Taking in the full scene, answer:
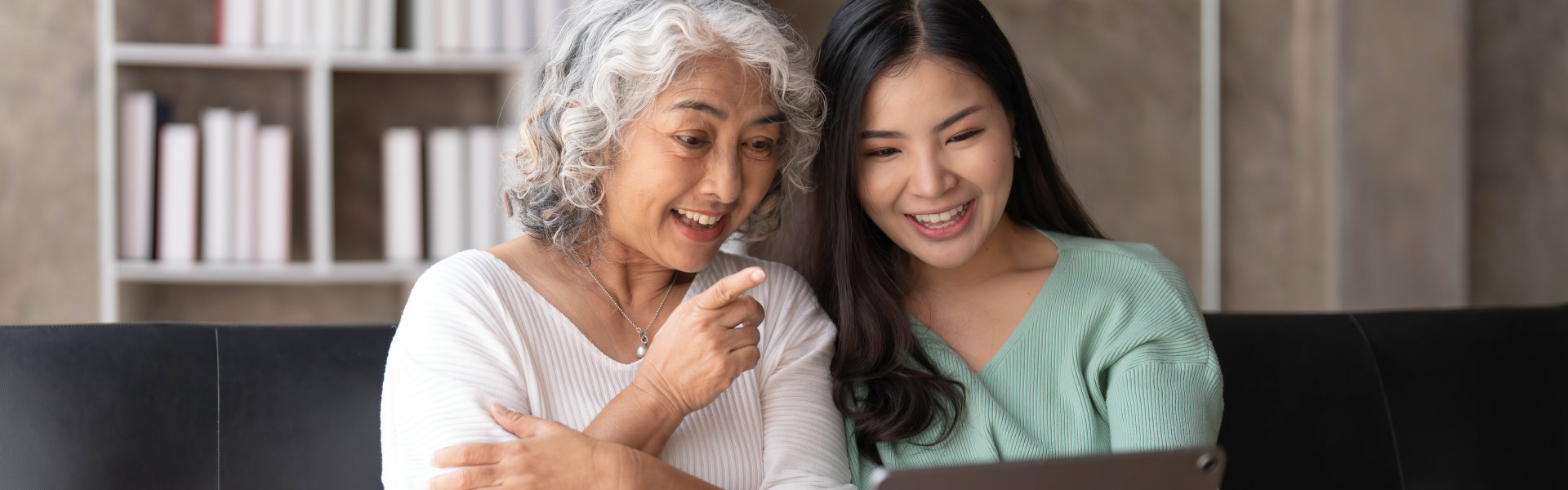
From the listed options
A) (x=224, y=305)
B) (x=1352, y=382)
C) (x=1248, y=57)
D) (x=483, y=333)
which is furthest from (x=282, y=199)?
(x=1248, y=57)

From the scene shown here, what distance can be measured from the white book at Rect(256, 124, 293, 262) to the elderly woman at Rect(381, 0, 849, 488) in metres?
1.17

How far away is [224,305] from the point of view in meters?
2.79

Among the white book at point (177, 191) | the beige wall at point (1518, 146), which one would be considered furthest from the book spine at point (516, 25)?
the beige wall at point (1518, 146)

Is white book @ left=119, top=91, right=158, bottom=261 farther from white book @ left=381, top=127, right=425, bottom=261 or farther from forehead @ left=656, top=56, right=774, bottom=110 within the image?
forehead @ left=656, top=56, right=774, bottom=110

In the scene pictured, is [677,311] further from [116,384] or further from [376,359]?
[116,384]

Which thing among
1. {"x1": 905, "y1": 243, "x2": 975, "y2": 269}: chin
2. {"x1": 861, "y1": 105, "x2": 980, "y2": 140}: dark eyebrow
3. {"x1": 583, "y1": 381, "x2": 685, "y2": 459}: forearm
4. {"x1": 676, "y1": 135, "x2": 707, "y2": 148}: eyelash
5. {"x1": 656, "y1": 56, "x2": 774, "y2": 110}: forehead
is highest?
{"x1": 656, "y1": 56, "x2": 774, "y2": 110}: forehead

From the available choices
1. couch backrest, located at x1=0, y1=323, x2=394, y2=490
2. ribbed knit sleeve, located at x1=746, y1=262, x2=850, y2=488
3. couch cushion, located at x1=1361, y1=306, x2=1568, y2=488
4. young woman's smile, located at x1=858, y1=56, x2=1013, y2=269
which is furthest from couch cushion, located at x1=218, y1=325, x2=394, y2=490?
couch cushion, located at x1=1361, y1=306, x2=1568, y2=488

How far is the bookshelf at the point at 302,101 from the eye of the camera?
7.90 feet

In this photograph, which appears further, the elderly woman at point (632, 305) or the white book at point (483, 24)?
the white book at point (483, 24)

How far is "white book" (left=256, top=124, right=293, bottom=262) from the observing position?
2482 millimetres

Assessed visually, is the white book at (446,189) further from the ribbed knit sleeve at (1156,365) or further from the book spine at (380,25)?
the ribbed knit sleeve at (1156,365)

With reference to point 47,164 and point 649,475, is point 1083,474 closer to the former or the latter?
point 649,475

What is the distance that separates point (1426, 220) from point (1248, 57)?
2.08 feet

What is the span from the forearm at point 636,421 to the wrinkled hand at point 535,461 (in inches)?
1.8
